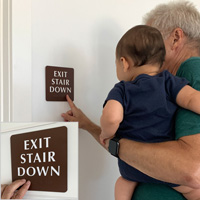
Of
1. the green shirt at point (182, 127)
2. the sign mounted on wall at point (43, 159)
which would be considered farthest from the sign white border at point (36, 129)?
the green shirt at point (182, 127)

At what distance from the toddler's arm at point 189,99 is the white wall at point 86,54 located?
0.49 meters

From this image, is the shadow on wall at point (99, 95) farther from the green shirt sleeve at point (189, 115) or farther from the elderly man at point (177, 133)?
the green shirt sleeve at point (189, 115)

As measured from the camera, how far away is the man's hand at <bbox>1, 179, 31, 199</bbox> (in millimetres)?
478

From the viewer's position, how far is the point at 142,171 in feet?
2.88

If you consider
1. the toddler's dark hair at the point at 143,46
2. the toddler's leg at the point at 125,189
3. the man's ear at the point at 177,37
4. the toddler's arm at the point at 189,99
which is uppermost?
the man's ear at the point at 177,37

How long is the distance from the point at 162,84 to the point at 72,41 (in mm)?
494

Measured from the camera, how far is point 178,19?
106 centimetres

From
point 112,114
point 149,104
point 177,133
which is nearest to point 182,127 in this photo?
point 177,133

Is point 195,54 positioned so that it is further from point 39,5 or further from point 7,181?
point 7,181

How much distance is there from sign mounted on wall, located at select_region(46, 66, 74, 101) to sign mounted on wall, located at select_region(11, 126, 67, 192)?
56 centimetres

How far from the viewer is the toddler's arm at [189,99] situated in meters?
0.81

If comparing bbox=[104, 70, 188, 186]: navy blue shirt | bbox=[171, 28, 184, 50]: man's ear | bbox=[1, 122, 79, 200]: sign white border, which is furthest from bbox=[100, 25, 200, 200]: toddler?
bbox=[1, 122, 79, 200]: sign white border

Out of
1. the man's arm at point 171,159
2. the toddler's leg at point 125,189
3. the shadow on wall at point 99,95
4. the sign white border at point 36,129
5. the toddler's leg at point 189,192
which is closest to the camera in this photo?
the sign white border at point 36,129

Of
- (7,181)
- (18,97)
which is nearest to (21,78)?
(18,97)
